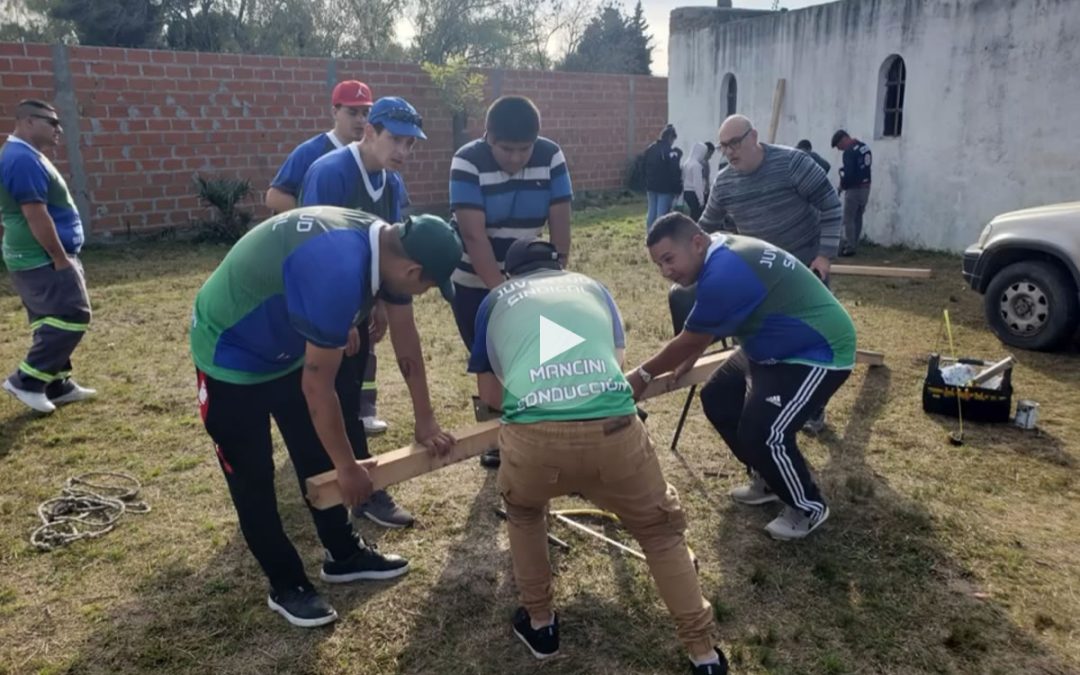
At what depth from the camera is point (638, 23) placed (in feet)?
140

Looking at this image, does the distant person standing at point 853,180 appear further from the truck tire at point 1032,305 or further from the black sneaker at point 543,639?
the black sneaker at point 543,639

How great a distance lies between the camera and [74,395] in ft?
19.3

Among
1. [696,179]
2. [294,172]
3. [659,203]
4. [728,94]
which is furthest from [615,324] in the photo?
[728,94]

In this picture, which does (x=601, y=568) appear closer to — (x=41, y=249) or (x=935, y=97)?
(x=41, y=249)

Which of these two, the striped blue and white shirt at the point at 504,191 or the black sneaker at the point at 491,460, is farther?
the black sneaker at the point at 491,460

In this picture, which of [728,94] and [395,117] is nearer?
[395,117]

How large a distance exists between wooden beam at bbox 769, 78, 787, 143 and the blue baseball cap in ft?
37.7

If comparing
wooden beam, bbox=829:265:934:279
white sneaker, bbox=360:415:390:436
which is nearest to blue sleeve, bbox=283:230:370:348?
white sneaker, bbox=360:415:390:436

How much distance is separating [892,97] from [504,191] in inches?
418

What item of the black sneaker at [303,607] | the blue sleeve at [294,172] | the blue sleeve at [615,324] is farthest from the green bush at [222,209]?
the blue sleeve at [615,324]

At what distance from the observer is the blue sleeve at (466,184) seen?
4195mm

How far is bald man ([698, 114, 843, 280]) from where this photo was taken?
16.5 ft

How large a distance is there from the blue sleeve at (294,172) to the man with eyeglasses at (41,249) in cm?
197

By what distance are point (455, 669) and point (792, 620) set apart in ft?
4.64
